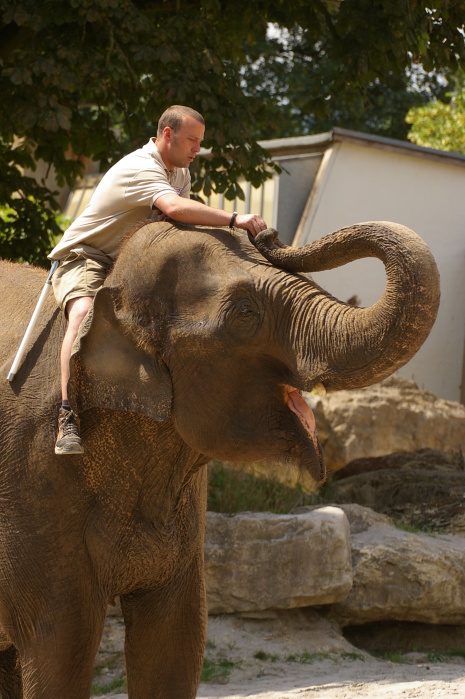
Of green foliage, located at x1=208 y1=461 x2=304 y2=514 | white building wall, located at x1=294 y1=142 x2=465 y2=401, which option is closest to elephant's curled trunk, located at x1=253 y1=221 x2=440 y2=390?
green foliage, located at x1=208 y1=461 x2=304 y2=514

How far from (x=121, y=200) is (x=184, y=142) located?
299 mm

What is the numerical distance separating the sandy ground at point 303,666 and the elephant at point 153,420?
2262 mm

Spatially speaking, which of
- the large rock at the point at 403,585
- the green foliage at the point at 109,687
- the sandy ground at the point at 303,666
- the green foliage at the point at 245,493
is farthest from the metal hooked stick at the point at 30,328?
the green foliage at the point at 245,493

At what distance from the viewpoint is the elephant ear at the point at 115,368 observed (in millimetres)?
3574

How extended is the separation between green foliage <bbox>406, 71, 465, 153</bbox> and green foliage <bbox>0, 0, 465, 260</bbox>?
9.16 m

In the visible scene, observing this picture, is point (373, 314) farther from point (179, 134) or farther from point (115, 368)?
point (179, 134)

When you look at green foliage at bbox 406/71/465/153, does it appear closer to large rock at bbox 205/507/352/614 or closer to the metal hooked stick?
large rock at bbox 205/507/352/614

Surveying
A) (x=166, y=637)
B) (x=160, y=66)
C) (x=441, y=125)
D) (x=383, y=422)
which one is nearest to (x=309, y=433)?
(x=166, y=637)

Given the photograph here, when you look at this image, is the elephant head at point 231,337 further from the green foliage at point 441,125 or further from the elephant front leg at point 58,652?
the green foliage at point 441,125

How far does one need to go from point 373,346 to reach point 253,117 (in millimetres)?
5695

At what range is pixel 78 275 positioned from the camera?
12.5ft

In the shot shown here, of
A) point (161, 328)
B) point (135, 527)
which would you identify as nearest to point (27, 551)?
point (135, 527)

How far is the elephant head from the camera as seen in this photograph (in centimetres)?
321

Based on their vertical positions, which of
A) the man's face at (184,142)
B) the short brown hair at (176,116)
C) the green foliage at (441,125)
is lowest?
the man's face at (184,142)
